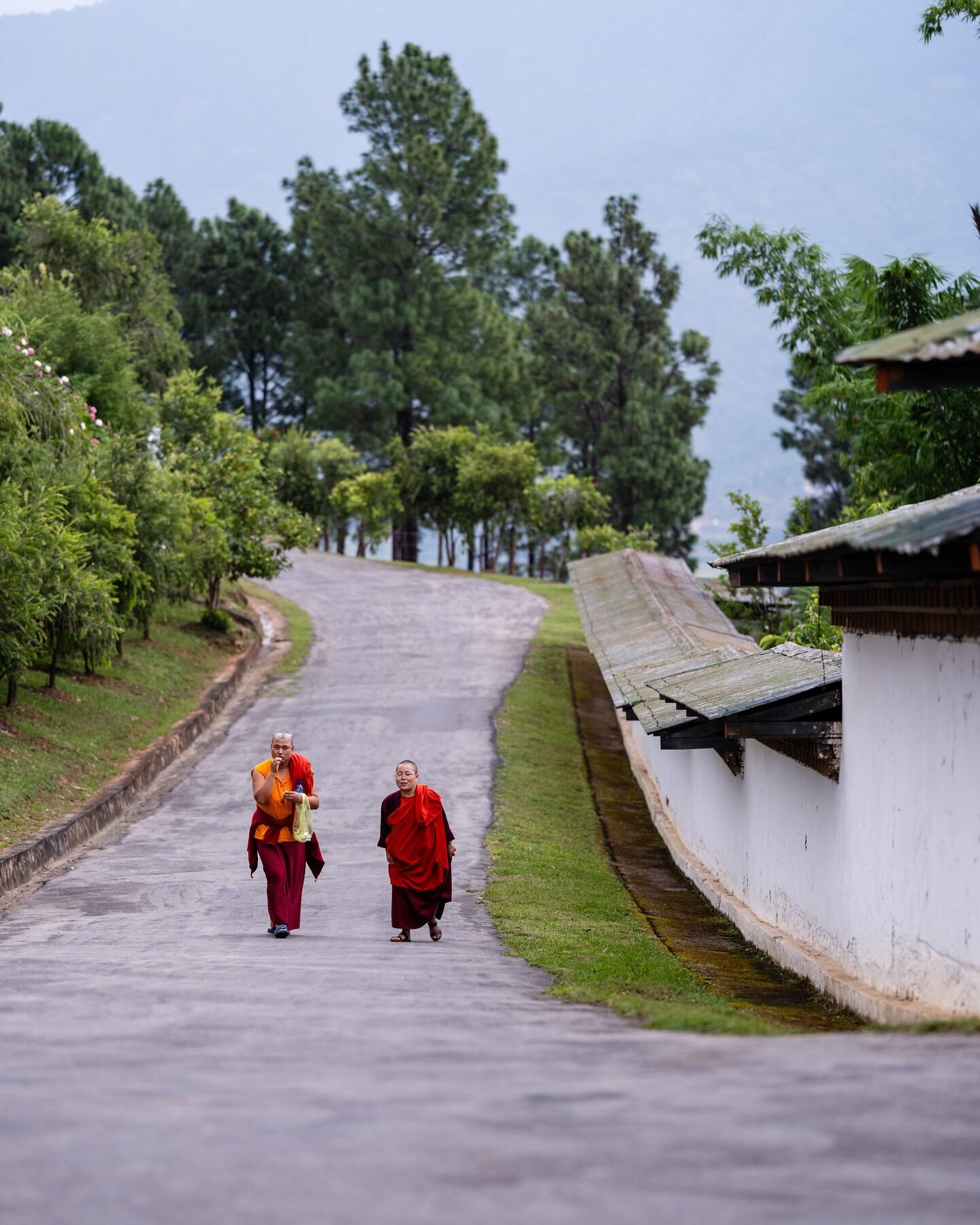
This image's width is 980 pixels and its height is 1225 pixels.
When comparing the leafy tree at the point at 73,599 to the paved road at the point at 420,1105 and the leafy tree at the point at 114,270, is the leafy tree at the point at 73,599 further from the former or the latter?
the leafy tree at the point at 114,270

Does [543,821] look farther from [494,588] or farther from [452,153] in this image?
[452,153]

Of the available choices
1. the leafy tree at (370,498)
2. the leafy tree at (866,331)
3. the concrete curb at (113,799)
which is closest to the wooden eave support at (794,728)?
the concrete curb at (113,799)

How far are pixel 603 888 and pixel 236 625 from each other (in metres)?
18.0

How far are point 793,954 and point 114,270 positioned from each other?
29.9m

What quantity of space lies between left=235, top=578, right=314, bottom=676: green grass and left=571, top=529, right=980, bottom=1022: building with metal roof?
13866 mm

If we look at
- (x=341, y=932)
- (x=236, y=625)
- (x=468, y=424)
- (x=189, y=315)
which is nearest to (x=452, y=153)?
(x=468, y=424)

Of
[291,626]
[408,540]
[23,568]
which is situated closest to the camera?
[23,568]

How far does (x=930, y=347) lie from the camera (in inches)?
231

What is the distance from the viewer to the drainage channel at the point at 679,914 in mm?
9086

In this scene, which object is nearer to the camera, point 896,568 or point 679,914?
point 896,568

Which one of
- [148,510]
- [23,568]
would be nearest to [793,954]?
[23,568]

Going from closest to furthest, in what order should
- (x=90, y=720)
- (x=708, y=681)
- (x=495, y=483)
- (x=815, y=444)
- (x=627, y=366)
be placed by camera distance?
1. (x=708, y=681)
2. (x=90, y=720)
3. (x=495, y=483)
4. (x=627, y=366)
5. (x=815, y=444)

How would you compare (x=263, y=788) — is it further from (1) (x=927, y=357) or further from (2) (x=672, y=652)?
(2) (x=672, y=652)

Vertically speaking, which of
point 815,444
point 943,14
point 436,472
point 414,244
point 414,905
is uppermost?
point 414,244
